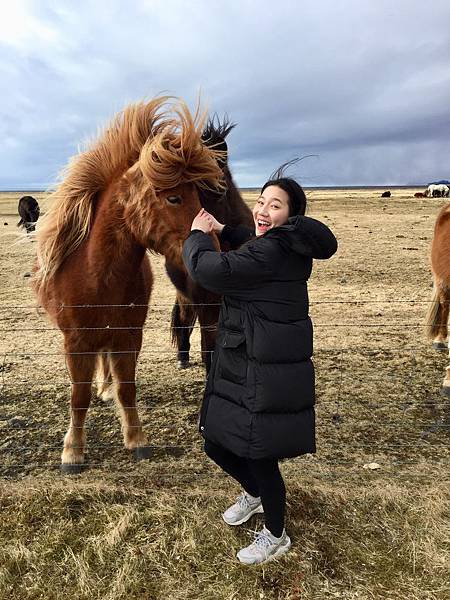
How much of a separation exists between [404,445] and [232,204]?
8.21ft

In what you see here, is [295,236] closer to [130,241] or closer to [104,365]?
[130,241]

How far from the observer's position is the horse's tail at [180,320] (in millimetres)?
4914

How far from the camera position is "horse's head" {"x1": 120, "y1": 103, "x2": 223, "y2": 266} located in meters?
2.63

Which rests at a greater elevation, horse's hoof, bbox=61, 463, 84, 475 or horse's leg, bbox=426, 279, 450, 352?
horse's leg, bbox=426, 279, 450, 352

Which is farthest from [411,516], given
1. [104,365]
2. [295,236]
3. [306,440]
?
[104,365]

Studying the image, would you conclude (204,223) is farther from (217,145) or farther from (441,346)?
(441,346)

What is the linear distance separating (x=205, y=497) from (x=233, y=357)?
49.3 inches

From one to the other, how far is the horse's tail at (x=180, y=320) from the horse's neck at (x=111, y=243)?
182cm

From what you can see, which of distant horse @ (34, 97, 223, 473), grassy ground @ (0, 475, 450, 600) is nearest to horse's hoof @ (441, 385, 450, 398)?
grassy ground @ (0, 475, 450, 600)

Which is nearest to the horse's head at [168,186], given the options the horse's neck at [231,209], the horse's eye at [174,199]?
the horse's eye at [174,199]

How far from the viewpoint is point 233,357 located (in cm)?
219

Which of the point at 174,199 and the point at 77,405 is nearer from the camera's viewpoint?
the point at 174,199

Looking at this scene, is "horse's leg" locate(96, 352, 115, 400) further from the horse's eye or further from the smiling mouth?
the smiling mouth

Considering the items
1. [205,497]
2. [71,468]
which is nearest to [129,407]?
[71,468]
